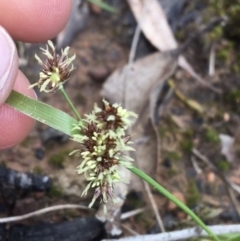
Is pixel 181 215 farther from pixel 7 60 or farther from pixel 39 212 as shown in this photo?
pixel 7 60

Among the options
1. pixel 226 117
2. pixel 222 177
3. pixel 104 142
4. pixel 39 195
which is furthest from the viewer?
pixel 226 117

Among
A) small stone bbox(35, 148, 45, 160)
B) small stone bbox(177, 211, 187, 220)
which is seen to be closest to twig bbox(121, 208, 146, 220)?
small stone bbox(177, 211, 187, 220)

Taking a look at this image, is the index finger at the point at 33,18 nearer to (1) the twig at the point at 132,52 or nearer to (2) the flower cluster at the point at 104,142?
(1) the twig at the point at 132,52

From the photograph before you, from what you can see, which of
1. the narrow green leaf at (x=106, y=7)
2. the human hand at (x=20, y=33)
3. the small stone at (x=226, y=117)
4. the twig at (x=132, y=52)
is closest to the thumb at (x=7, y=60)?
the human hand at (x=20, y=33)

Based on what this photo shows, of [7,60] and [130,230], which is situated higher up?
[7,60]

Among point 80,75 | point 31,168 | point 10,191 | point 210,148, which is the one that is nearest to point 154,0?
point 80,75

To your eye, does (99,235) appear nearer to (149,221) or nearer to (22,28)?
(149,221)

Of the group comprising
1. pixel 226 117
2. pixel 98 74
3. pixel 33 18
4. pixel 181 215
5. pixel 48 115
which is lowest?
pixel 181 215

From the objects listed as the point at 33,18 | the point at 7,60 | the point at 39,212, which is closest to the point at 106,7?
the point at 33,18
